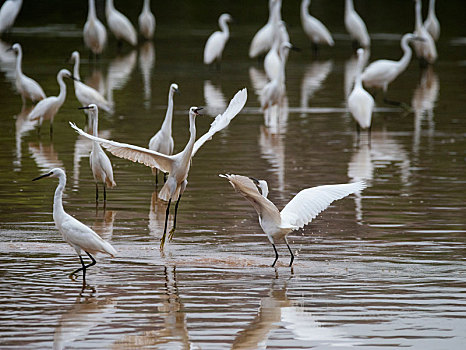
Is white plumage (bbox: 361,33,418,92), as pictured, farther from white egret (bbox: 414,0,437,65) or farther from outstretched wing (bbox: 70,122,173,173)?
outstretched wing (bbox: 70,122,173,173)

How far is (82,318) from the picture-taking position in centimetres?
755

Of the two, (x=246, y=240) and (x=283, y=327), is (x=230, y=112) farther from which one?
(x=283, y=327)

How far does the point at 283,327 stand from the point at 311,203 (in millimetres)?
2152

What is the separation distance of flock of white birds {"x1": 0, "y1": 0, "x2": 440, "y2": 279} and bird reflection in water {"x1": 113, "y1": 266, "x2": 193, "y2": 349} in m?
0.91

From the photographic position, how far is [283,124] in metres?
18.7

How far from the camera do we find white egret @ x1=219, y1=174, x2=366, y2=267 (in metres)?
8.88

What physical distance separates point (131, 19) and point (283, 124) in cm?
2270

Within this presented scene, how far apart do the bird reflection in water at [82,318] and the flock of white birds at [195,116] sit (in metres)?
0.63

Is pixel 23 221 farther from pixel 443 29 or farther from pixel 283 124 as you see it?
pixel 443 29

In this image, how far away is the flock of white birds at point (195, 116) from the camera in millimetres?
8867

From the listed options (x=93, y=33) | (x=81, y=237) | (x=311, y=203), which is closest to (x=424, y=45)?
(x=93, y=33)

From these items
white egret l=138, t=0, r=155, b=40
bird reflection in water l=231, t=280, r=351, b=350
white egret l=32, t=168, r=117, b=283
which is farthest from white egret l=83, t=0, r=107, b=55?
bird reflection in water l=231, t=280, r=351, b=350

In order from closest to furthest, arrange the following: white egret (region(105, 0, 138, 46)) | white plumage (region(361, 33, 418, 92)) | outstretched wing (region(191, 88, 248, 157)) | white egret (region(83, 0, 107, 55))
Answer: outstretched wing (region(191, 88, 248, 157)) → white plumage (region(361, 33, 418, 92)) → white egret (region(83, 0, 107, 55)) → white egret (region(105, 0, 138, 46))

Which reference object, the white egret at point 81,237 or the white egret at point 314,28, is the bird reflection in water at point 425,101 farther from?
the white egret at point 81,237
